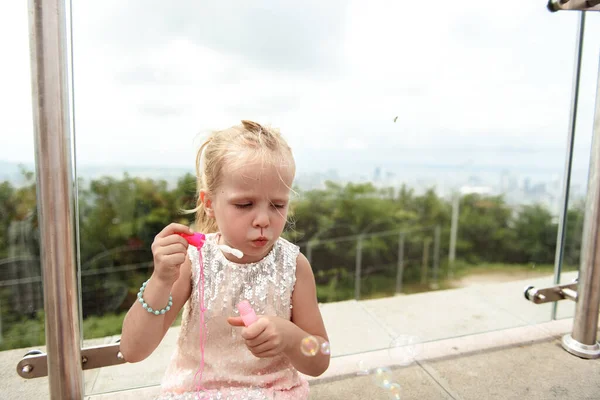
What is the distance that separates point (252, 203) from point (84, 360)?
2.55ft

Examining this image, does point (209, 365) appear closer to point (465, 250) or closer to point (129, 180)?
point (129, 180)

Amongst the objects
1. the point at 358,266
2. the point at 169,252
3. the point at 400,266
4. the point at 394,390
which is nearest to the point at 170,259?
the point at 169,252

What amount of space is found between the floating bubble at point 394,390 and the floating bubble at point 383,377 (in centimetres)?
1

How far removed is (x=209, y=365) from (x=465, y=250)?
7.19 meters

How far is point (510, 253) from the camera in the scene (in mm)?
5285

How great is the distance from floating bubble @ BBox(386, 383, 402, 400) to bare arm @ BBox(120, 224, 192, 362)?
0.83m

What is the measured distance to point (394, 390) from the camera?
1.41 m

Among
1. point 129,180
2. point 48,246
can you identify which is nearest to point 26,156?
point 48,246

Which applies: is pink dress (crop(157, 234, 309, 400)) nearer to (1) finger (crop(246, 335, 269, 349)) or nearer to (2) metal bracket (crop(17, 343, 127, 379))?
(1) finger (crop(246, 335, 269, 349))

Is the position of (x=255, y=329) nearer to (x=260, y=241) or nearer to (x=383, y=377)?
(x=260, y=241)

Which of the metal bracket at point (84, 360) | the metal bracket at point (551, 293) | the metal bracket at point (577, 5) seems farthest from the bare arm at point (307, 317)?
the metal bracket at point (577, 5)

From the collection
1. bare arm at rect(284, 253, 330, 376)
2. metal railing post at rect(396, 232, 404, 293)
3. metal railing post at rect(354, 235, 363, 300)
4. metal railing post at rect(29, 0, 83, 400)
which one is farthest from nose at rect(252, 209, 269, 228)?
metal railing post at rect(396, 232, 404, 293)

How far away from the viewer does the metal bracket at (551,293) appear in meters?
1.74

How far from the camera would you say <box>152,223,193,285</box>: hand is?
87cm
